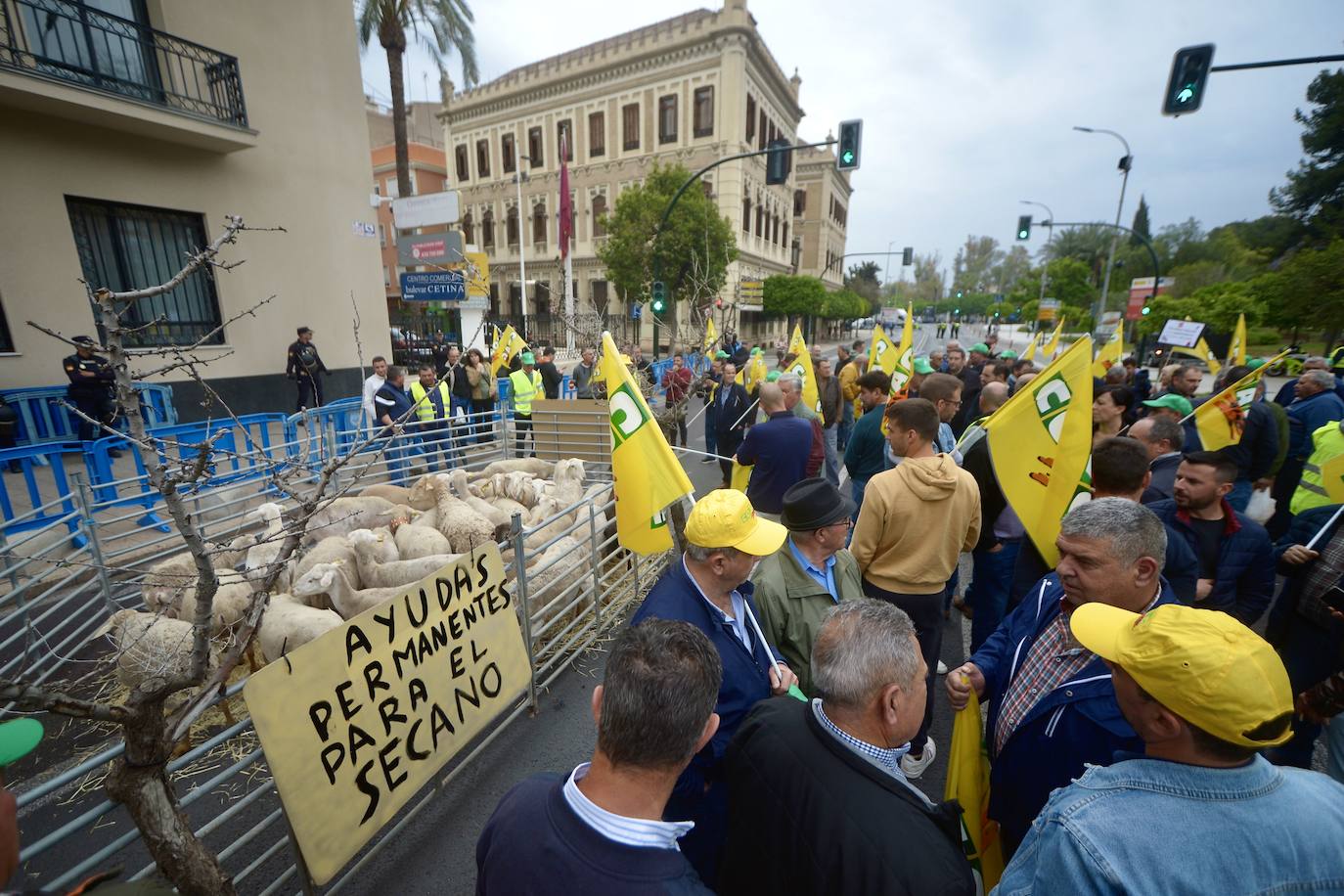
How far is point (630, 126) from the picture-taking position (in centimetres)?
3456

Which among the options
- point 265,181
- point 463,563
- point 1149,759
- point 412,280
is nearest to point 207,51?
point 265,181

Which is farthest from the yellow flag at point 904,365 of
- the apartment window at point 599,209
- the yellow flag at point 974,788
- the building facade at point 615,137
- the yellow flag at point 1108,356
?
the apartment window at point 599,209

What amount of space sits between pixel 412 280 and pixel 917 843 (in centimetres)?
1435

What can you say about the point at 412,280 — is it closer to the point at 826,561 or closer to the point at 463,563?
the point at 463,563

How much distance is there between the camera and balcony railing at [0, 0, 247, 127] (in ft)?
29.1

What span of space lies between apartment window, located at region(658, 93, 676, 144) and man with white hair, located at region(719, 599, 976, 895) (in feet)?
122

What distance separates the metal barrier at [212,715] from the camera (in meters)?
2.23

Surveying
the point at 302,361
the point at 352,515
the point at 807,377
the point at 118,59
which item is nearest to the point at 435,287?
the point at 302,361

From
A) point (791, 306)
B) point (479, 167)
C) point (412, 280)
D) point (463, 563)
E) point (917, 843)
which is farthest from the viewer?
point (479, 167)

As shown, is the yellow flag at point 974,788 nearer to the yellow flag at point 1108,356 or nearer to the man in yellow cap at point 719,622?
the man in yellow cap at point 719,622

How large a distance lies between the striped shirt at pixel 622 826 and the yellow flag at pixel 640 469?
2.15 metres

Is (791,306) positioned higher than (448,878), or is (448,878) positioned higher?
(791,306)

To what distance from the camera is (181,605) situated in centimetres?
424

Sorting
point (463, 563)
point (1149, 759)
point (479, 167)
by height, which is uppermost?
point (479, 167)
